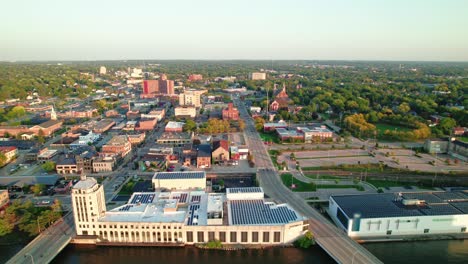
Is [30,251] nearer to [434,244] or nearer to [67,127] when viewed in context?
[434,244]

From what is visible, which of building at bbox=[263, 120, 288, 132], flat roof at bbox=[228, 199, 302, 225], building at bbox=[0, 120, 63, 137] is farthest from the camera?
building at bbox=[263, 120, 288, 132]

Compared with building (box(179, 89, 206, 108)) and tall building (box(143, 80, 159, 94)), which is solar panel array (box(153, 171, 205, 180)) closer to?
building (box(179, 89, 206, 108))

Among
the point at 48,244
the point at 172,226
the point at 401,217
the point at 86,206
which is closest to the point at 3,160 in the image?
the point at 48,244

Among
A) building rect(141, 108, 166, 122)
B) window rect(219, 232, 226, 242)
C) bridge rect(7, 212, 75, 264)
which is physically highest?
building rect(141, 108, 166, 122)

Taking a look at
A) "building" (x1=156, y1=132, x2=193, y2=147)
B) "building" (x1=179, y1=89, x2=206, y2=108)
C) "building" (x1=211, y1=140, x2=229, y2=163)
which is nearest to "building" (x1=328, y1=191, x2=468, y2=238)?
"building" (x1=211, y1=140, x2=229, y2=163)

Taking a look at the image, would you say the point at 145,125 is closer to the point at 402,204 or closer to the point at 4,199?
the point at 4,199

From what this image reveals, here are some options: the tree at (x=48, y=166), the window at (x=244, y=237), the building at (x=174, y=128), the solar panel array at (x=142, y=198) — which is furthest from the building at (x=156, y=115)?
the window at (x=244, y=237)
